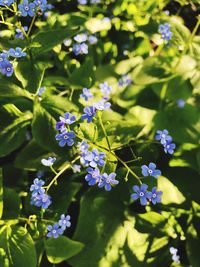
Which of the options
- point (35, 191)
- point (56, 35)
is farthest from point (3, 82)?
point (35, 191)

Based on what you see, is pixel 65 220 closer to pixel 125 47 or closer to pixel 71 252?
pixel 71 252

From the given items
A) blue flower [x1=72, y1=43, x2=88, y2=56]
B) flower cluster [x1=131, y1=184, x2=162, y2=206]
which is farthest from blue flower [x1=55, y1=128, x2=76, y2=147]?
blue flower [x1=72, y1=43, x2=88, y2=56]

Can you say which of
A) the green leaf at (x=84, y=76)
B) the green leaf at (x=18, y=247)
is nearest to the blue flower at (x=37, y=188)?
the green leaf at (x=18, y=247)

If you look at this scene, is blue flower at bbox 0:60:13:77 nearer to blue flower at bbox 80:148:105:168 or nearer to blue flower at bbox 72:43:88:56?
blue flower at bbox 80:148:105:168

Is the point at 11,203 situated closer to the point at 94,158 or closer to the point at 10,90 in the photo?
the point at 10,90

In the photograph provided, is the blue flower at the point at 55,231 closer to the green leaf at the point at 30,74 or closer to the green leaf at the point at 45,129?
the green leaf at the point at 45,129

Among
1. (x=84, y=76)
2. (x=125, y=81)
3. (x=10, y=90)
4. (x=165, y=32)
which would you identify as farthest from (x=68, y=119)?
(x=125, y=81)
